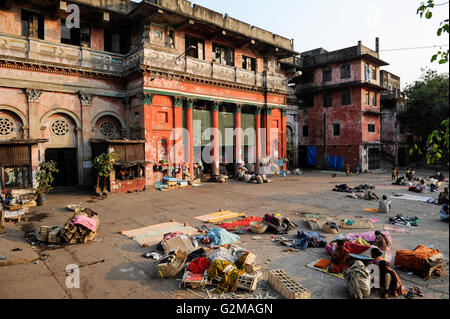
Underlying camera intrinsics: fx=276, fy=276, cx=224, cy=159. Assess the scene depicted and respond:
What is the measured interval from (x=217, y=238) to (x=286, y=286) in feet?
11.3

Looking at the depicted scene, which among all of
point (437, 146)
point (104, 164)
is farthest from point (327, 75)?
point (437, 146)

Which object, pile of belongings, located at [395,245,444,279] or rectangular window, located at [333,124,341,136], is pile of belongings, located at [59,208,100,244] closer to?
pile of belongings, located at [395,245,444,279]

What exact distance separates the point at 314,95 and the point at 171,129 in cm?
2113

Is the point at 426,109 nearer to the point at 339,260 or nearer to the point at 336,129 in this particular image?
the point at 336,129

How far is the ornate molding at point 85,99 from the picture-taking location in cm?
1809

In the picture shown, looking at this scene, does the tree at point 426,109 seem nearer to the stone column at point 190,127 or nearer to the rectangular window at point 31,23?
the stone column at point 190,127

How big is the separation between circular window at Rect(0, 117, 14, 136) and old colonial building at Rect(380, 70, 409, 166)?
129 feet

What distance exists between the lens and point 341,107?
3136cm

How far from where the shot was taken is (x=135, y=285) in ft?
19.7

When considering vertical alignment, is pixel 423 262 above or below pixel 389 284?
above

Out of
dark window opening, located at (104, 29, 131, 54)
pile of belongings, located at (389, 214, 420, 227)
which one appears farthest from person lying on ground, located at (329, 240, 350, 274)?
dark window opening, located at (104, 29, 131, 54)

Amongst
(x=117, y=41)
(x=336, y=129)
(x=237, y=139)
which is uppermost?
(x=117, y=41)

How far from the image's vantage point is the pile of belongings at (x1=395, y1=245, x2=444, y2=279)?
20.4ft

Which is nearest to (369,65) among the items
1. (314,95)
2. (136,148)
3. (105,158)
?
(314,95)
